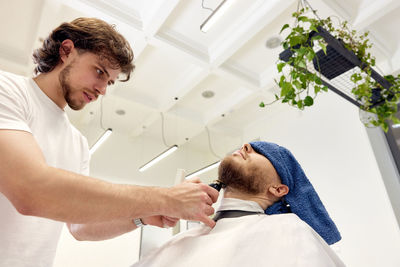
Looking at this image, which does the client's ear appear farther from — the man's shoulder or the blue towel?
the man's shoulder

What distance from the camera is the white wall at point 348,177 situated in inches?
117

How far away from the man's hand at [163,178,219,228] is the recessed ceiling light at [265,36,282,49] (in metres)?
3.09

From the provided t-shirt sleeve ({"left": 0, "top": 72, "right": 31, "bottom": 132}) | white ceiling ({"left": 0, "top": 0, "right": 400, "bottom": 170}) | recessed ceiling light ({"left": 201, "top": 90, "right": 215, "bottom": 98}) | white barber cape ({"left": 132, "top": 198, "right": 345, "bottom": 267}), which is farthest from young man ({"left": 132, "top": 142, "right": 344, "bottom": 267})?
recessed ceiling light ({"left": 201, "top": 90, "right": 215, "bottom": 98})

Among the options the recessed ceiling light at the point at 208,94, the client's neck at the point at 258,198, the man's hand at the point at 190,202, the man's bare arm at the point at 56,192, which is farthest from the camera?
the recessed ceiling light at the point at 208,94

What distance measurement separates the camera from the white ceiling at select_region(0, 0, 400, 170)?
10.1 feet

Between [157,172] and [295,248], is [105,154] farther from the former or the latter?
[295,248]

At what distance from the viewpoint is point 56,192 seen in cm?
71

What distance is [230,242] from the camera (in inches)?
37.7

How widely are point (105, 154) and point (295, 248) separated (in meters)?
5.25

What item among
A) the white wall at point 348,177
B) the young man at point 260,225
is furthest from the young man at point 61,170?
the white wall at point 348,177

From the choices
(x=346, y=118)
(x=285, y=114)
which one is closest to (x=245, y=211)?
(x=346, y=118)

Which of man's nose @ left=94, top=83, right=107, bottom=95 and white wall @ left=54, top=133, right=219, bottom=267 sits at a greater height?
man's nose @ left=94, top=83, right=107, bottom=95

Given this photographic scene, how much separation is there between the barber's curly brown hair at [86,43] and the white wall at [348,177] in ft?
10.4

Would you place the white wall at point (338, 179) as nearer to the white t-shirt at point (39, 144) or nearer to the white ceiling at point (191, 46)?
the white ceiling at point (191, 46)
